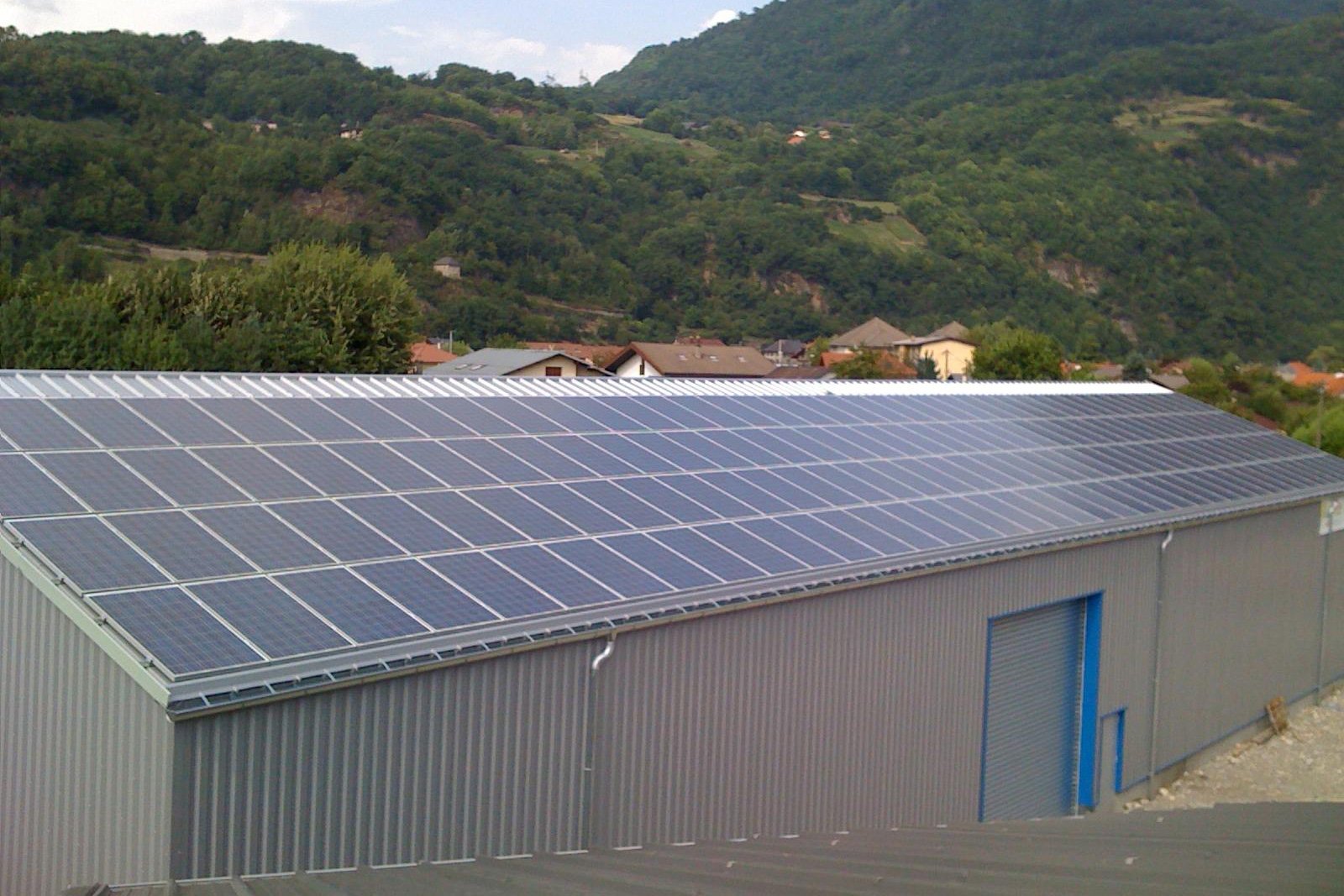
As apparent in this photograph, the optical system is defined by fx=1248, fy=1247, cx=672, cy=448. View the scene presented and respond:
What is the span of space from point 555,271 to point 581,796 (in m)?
111

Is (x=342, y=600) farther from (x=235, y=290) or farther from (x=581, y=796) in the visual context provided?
(x=235, y=290)

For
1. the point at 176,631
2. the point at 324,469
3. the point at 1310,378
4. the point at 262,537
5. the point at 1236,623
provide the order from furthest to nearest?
the point at 1310,378, the point at 1236,623, the point at 324,469, the point at 262,537, the point at 176,631

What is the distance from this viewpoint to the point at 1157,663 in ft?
67.9

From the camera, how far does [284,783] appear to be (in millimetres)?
9039

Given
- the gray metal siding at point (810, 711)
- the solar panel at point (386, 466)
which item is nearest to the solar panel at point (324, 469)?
the solar panel at point (386, 466)

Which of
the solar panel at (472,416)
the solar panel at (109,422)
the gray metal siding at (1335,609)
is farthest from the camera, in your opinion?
the gray metal siding at (1335,609)

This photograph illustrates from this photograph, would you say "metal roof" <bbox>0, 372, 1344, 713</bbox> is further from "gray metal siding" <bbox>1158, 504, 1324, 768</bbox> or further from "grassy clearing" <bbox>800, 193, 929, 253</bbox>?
"grassy clearing" <bbox>800, 193, 929, 253</bbox>

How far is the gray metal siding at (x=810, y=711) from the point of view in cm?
1186

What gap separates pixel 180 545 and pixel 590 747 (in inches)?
156

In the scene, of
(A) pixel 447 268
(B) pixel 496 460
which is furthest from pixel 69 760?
(A) pixel 447 268

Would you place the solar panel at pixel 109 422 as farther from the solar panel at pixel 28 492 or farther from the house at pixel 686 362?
the house at pixel 686 362

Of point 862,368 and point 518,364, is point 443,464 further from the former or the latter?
point 862,368

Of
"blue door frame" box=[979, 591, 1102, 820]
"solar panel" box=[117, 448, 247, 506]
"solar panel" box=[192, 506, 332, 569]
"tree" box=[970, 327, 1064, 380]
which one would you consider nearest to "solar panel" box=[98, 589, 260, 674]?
"solar panel" box=[192, 506, 332, 569]

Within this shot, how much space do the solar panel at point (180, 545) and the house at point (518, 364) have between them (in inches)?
2140
